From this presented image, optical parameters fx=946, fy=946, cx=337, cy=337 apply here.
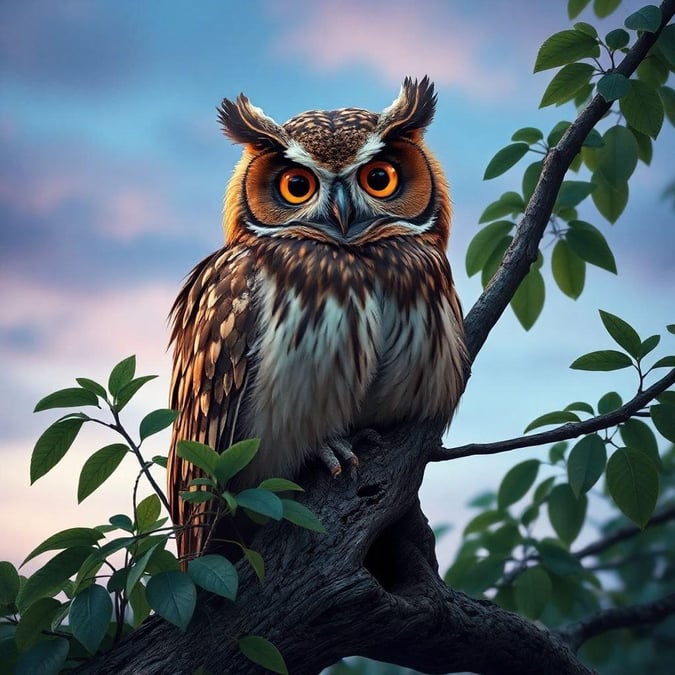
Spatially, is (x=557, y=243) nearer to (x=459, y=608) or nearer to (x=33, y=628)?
(x=459, y=608)

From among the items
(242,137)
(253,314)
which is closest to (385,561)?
(253,314)

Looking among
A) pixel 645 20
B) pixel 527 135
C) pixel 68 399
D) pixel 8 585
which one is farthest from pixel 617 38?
pixel 8 585

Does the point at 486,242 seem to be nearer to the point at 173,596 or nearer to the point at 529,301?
the point at 529,301

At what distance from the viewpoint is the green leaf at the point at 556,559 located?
9.02 feet

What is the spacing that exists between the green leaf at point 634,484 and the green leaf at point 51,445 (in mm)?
1205

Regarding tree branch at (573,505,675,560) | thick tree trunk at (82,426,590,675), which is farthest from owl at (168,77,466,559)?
tree branch at (573,505,675,560)

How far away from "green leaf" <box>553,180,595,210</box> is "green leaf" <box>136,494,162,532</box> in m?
1.54

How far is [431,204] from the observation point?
243 cm

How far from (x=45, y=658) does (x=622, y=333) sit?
53.3 inches

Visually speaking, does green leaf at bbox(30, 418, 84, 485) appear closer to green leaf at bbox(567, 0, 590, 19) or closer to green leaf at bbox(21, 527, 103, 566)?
green leaf at bbox(21, 527, 103, 566)

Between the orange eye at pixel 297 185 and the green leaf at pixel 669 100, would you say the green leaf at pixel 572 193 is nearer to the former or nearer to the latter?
the green leaf at pixel 669 100

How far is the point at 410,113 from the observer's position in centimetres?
238

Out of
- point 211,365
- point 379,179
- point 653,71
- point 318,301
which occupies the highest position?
point 653,71

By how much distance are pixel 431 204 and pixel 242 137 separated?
509 mm
